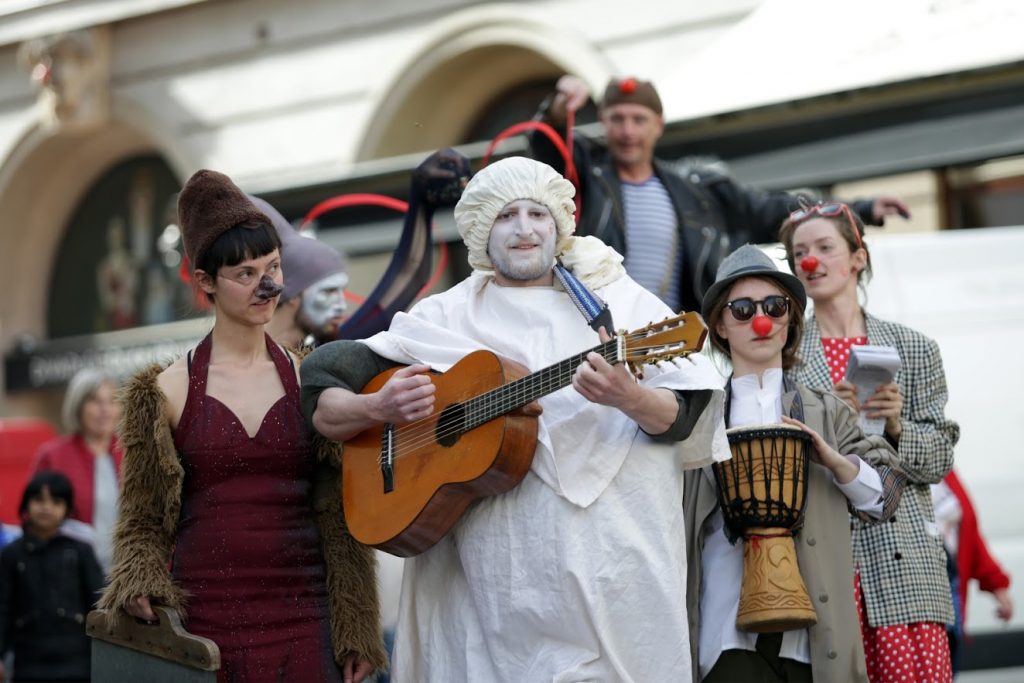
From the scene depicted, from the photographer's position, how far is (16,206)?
18766 mm

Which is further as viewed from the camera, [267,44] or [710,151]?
[267,44]

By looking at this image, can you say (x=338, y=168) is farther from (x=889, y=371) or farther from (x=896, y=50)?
(x=889, y=371)

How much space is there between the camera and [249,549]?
4.55 meters

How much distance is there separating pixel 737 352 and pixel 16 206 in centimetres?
1520

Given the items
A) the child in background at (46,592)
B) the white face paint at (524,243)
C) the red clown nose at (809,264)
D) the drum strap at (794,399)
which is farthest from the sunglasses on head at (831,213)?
the child in background at (46,592)

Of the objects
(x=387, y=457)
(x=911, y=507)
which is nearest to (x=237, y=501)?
(x=387, y=457)

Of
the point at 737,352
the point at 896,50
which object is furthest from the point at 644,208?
the point at 896,50

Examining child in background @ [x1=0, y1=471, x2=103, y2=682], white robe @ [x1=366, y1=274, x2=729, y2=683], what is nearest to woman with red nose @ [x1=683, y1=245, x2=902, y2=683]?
white robe @ [x1=366, y1=274, x2=729, y2=683]

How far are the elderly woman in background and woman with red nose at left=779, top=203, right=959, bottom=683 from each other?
413 cm

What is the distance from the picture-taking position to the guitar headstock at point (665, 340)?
396cm


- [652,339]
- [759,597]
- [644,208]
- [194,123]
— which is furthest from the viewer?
[194,123]

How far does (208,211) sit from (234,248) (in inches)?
5.2

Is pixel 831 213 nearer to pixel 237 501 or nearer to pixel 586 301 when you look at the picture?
pixel 586 301

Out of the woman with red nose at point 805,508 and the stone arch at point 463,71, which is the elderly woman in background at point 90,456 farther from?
the stone arch at point 463,71
